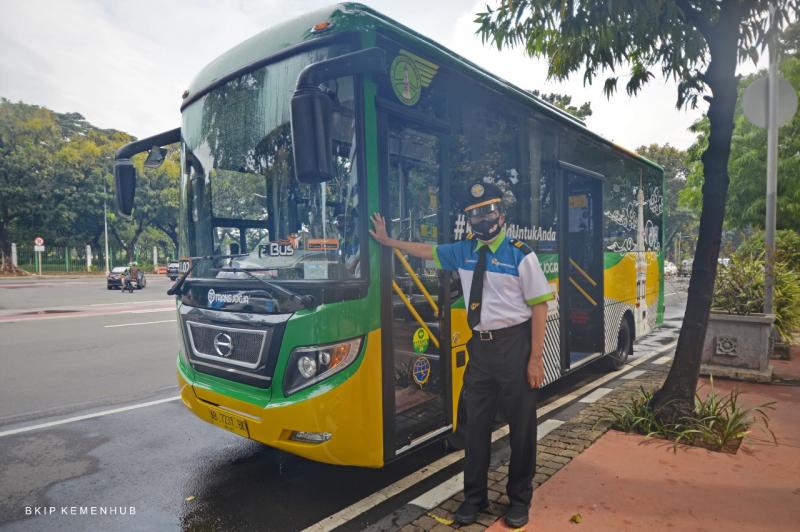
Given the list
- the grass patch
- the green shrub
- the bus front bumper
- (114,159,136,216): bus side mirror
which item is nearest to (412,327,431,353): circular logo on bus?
the bus front bumper

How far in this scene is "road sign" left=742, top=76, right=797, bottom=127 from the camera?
6926 millimetres

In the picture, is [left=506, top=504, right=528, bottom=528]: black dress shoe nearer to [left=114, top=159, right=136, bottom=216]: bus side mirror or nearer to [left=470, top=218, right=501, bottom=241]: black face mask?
[left=470, top=218, right=501, bottom=241]: black face mask

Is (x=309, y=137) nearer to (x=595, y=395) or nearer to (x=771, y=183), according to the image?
(x=595, y=395)

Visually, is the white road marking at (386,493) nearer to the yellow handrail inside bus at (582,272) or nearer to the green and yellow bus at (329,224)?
the green and yellow bus at (329,224)

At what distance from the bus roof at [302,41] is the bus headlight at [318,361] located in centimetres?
203

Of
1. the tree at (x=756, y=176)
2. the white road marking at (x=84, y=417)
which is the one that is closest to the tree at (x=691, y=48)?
the white road marking at (x=84, y=417)

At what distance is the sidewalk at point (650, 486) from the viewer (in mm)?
3199

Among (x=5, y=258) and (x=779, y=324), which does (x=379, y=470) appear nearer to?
(x=779, y=324)

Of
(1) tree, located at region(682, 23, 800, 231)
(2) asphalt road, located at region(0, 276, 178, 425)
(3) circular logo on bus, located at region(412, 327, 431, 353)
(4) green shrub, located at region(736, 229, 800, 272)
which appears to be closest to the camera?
(3) circular logo on bus, located at region(412, 327, 431, 353)

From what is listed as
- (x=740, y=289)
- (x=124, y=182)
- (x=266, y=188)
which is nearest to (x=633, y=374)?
(x=740, y=289)

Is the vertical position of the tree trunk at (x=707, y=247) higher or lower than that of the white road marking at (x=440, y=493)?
higher

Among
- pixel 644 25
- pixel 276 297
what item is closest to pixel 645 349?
pixel 644 25

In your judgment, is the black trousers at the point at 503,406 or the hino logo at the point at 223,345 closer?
the black trousers at the point at 503,406

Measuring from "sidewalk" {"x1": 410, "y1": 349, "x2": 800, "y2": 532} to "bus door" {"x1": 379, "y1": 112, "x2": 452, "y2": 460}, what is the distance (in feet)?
2.06
